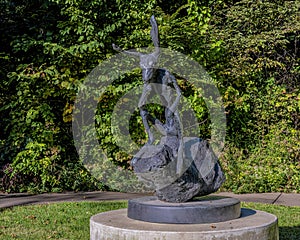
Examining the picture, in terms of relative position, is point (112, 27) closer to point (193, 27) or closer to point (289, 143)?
point (193, 27)

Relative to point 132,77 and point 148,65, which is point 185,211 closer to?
point 148,65

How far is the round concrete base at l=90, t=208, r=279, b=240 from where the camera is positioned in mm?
4434

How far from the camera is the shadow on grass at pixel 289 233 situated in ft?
22.2

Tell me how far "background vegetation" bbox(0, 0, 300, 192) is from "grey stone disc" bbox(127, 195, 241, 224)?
5.70 m

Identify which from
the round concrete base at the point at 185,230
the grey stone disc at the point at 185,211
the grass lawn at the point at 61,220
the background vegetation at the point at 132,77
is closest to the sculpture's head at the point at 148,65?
the grey stone disc at the point at 185,211

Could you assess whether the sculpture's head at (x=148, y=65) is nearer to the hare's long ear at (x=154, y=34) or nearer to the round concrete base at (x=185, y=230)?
the hare's long ear at (x=154, y=34)

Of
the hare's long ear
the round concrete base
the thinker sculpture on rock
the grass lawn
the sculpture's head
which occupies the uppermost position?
the hare's long ear

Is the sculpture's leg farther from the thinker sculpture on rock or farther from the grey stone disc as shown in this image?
the grey stone disc

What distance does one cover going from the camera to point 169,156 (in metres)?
4.84

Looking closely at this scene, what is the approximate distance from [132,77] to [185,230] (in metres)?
6.58

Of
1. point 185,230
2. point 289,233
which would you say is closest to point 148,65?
point 185,230

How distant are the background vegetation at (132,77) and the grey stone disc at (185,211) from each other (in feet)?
18.7

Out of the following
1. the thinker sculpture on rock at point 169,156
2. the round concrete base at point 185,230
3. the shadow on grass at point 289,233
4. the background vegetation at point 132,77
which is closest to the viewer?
the round concrete base at point 185,230

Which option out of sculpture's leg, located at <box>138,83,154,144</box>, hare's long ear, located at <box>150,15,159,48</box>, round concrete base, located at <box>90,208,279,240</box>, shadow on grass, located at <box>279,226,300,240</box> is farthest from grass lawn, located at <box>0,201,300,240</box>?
hare's long ear, located at <box>150,15,159,48</box>
